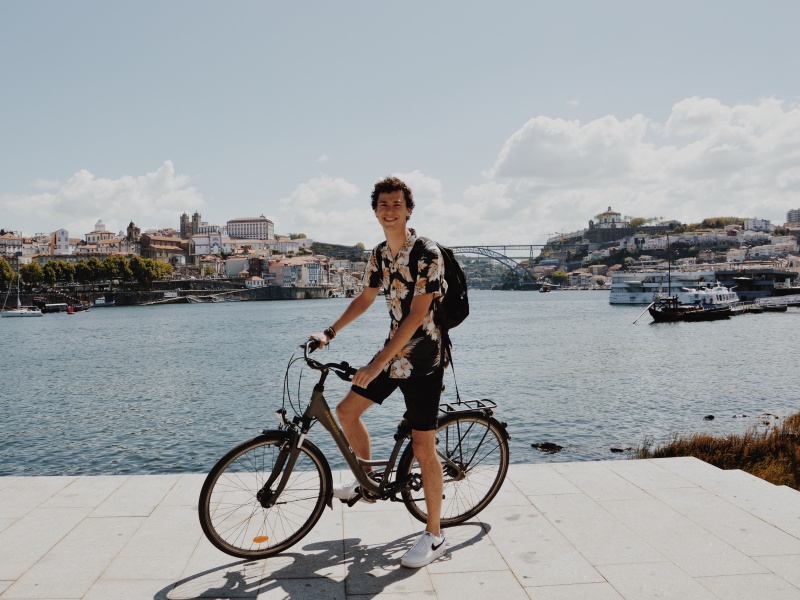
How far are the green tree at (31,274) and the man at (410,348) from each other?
5400 inches

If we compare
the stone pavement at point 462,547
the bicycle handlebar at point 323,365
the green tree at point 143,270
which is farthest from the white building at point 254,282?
the bicycle handlebar at point 323,365

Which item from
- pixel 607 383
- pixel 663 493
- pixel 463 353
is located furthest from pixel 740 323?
pixel 663 493

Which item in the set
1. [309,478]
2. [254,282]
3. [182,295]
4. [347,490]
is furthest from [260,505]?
[254,282]

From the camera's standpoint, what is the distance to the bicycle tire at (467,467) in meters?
4.32

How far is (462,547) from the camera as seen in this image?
4031 millimetres

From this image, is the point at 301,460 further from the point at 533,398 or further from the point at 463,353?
the point at 463,353

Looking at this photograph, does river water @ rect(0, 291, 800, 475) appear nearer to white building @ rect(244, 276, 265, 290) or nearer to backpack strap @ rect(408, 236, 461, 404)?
backpack strap @ rect(408, 236, 461, 404)

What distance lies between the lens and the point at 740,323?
58531 millimetres

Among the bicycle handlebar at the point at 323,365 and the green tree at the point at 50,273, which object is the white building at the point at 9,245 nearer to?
the green tree at the point at 50,273

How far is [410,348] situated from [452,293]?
402mm

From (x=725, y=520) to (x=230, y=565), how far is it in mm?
3082

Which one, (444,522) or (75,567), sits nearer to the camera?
(75,567)

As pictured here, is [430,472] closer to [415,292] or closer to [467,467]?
[467,467]

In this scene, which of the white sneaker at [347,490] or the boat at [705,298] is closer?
the white sneaker at [347,490]
